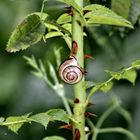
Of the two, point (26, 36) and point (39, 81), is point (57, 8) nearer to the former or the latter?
point (26, 36)

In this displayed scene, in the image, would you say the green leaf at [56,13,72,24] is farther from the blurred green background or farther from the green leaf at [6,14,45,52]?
the blurred green background

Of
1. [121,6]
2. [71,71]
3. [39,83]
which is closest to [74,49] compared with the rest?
[71,71]

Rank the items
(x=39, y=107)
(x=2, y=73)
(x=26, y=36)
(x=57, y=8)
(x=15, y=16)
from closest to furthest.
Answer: (x=26, y=36)
(x=57, y=8)
(x=15, y=16)
(x=2, y=73)
(x=39, y=107)

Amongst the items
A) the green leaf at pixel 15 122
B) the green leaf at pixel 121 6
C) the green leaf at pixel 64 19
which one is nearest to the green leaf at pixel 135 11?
the green leaf at pixel 121 6

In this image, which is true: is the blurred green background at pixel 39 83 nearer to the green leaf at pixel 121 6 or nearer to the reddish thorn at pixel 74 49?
the green leaf at pixel 121 6

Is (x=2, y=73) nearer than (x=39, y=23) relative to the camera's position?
No

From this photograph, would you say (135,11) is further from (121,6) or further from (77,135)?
(77,135)

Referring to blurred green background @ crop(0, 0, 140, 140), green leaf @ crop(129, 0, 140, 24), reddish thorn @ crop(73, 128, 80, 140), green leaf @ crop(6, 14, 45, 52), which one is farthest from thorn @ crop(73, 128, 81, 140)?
blurred green background @ crop(0, 0, 140, 140)

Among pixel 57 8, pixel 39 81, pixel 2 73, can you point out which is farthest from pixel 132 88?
pixel 57 8
